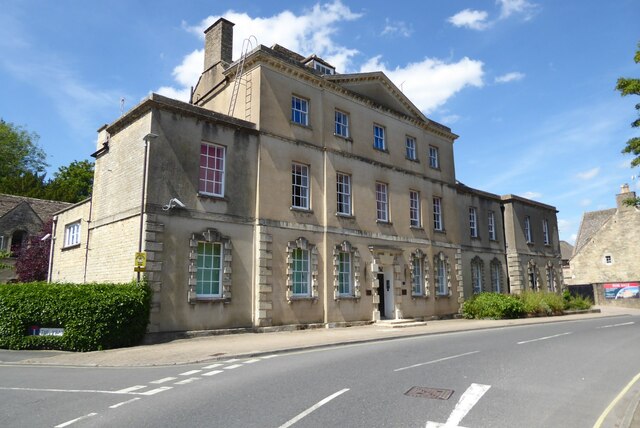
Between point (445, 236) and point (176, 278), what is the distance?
1746 centimetres

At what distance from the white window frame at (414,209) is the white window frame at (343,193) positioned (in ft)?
16.9

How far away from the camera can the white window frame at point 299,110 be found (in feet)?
68.4

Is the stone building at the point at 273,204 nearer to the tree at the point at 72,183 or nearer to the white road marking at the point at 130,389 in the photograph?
the white road marking at the point at 130,389

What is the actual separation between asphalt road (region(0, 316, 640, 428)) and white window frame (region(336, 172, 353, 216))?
10580 mm

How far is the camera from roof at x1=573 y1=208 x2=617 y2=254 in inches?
2156

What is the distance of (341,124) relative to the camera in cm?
2295

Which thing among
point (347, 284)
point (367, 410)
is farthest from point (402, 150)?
point (367, 410)

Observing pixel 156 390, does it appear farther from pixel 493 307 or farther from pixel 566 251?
pixel 566 251

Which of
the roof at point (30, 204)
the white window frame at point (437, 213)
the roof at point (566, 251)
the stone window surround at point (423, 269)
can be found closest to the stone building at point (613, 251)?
the roof at point (566, 251)

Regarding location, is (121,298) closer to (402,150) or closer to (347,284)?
(347,284)

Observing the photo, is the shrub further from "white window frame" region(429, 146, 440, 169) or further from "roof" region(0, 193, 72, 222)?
"roof" region(0, 193, 72, 222)

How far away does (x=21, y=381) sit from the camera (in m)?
9.12

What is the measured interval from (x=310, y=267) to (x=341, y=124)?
7.52m

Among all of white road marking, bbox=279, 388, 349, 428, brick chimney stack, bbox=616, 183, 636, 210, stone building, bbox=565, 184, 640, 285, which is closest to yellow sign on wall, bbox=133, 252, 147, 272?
white road marking, bbox=279, 388, 349, 428
